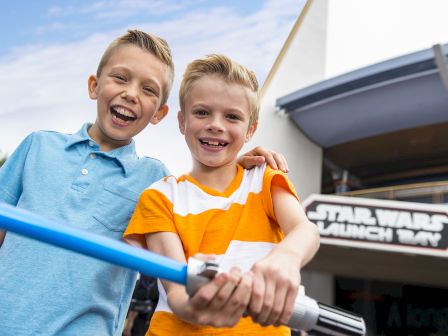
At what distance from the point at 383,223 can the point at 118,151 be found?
416 inches

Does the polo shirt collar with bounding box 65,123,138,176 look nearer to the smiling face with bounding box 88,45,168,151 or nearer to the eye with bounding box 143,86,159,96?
the smiling face with bounding box 88,45,168,151

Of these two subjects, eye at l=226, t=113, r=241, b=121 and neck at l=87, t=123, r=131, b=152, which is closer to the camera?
eye at l=226, t=113, r=241, b=121

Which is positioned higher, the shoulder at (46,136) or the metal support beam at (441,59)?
the metal support beam at (441,59)

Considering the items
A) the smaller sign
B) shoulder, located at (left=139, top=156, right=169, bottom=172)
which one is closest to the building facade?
the smaller sign

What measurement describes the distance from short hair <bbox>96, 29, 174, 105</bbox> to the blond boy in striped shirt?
0.21m

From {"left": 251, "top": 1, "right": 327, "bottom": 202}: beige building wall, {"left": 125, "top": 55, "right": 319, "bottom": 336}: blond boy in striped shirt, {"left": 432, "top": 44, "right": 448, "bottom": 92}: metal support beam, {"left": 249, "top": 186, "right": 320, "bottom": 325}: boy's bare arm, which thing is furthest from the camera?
{"left": 251, "top": 1, "right": 327, "bottom": 202}: beige building wall

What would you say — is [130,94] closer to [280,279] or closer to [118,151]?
[118,151]

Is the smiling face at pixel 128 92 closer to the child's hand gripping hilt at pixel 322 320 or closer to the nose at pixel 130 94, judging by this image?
the nose at pixel 130 94

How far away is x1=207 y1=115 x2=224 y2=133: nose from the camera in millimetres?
Result: 1588

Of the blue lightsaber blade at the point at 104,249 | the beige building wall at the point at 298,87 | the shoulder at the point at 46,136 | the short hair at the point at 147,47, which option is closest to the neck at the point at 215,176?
the short hair at the point at 147,47

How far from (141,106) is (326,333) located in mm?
995

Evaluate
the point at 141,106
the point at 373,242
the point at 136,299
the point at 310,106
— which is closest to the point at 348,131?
the point at 310,106

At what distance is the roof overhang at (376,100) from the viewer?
14812 millimetres

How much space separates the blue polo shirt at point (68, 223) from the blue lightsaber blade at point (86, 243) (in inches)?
29.9
